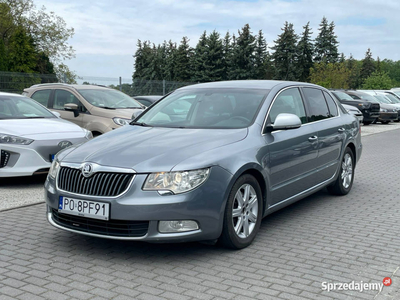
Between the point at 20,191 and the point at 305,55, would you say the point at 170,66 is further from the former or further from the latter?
the point at 20,191

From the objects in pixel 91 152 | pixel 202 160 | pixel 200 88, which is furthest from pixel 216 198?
pixel 200 88

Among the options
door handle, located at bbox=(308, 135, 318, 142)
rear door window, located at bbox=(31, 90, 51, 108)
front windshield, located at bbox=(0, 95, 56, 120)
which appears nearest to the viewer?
door handle, located at bbox=(308, 135, 318, 142)

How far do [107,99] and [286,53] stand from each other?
2876 inches

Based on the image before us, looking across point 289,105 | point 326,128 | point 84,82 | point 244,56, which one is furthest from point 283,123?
point 244,56

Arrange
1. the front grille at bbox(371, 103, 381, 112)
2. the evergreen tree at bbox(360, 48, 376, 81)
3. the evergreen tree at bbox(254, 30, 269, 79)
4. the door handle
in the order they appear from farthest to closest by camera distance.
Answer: the evergreen tree at bbox(360, 48, 376, 81) < the evergreen tree at bbox(254, 30, 269, 79) < the front grille at bbox(371, 103, 381, 112) < the door handle

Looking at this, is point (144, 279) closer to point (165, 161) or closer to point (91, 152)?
point (165, 161)

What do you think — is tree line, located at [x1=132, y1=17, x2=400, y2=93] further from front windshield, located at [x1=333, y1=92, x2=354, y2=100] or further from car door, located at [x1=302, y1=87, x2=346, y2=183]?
car door, located at [x1=302, y1=87, x2=346, y2=183]

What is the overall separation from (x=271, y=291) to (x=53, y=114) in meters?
6.55

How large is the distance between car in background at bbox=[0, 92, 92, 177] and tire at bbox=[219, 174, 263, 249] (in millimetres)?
3914

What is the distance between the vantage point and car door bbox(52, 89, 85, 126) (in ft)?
34.3

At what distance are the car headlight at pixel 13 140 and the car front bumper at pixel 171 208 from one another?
3.52 m

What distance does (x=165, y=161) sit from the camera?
4.20m

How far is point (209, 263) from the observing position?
4.26 m

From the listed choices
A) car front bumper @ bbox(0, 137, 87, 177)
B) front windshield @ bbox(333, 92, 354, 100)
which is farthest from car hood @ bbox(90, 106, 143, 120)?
front windshield @ bbox(333, 92, 354, 100)
